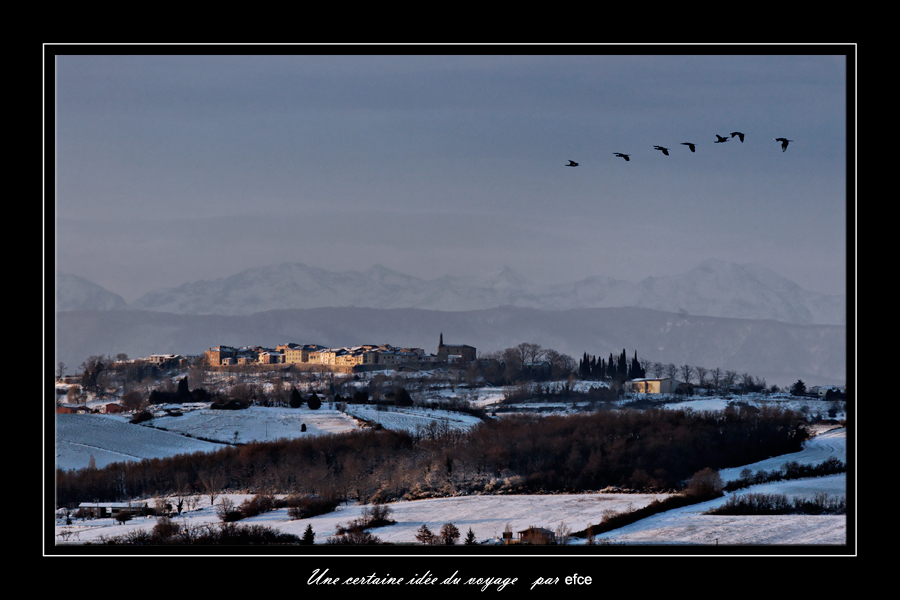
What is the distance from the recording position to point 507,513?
57.1 feet

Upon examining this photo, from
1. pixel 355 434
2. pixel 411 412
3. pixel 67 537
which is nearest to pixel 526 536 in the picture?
pixel 67 537

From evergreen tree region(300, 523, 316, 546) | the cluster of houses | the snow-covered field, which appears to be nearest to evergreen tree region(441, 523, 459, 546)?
the snow-covered field

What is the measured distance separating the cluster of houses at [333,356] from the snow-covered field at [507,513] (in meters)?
26.0

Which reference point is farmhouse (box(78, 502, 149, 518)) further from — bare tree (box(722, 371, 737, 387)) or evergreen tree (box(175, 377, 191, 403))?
bare tree (box(722, 371, 737, 387))

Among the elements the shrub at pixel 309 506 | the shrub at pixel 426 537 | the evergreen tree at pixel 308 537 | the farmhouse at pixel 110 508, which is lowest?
the farmhouse at pixel 110 508

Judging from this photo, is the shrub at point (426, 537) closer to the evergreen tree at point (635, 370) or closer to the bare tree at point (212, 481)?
the bare tree at point (212, 481)

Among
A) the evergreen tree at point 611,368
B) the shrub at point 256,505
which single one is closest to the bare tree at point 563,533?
the shrub at point 256,505

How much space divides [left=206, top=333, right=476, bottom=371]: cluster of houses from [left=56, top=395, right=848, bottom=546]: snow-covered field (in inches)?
1025

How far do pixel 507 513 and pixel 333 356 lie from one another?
43207 mm

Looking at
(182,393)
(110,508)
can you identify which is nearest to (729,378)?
(182,393)

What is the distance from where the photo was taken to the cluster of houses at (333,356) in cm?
5756
